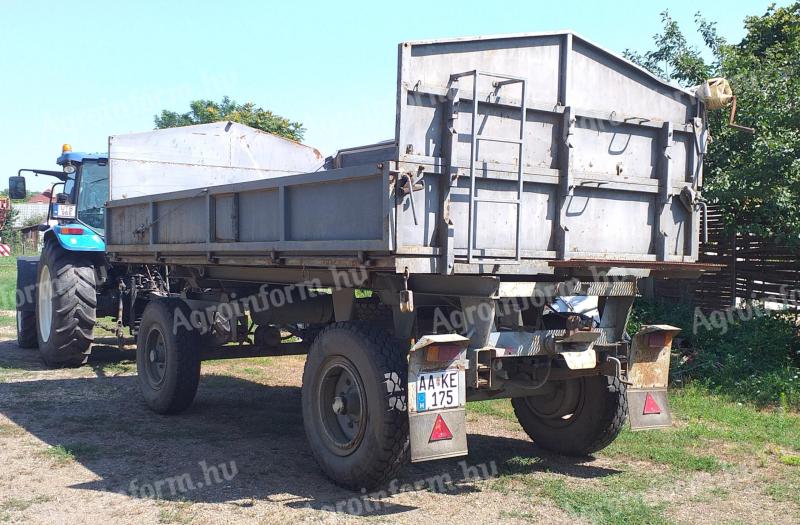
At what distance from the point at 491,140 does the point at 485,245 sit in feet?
2.14

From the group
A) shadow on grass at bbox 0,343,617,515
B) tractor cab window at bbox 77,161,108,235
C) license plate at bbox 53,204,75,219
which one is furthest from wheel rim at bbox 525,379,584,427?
tractor cab window at bbox 77,161,108,235

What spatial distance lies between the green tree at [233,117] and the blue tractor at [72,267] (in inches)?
662

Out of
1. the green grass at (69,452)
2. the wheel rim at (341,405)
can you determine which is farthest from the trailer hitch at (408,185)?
the green grass at (69,452)

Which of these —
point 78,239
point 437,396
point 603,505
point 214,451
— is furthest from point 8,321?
point 603,505

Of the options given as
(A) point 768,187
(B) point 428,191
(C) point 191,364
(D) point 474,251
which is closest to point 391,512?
(D) point 474,251

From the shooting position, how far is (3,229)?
46.5 metres

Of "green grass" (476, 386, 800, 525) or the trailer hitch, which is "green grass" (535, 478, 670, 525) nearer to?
"green grass" (476, 386, 800, 525)

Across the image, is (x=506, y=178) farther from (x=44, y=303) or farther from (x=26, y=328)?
(x=26, y=328)

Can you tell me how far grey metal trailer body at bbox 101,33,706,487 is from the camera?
4512 mm

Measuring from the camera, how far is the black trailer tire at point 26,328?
1101cm

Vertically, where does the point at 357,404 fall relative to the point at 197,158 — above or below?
below

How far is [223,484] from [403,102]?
2795 mm

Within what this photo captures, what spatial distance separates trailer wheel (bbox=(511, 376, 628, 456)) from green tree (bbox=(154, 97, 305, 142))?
73.5 feet

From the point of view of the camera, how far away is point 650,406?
5352 millimetres
